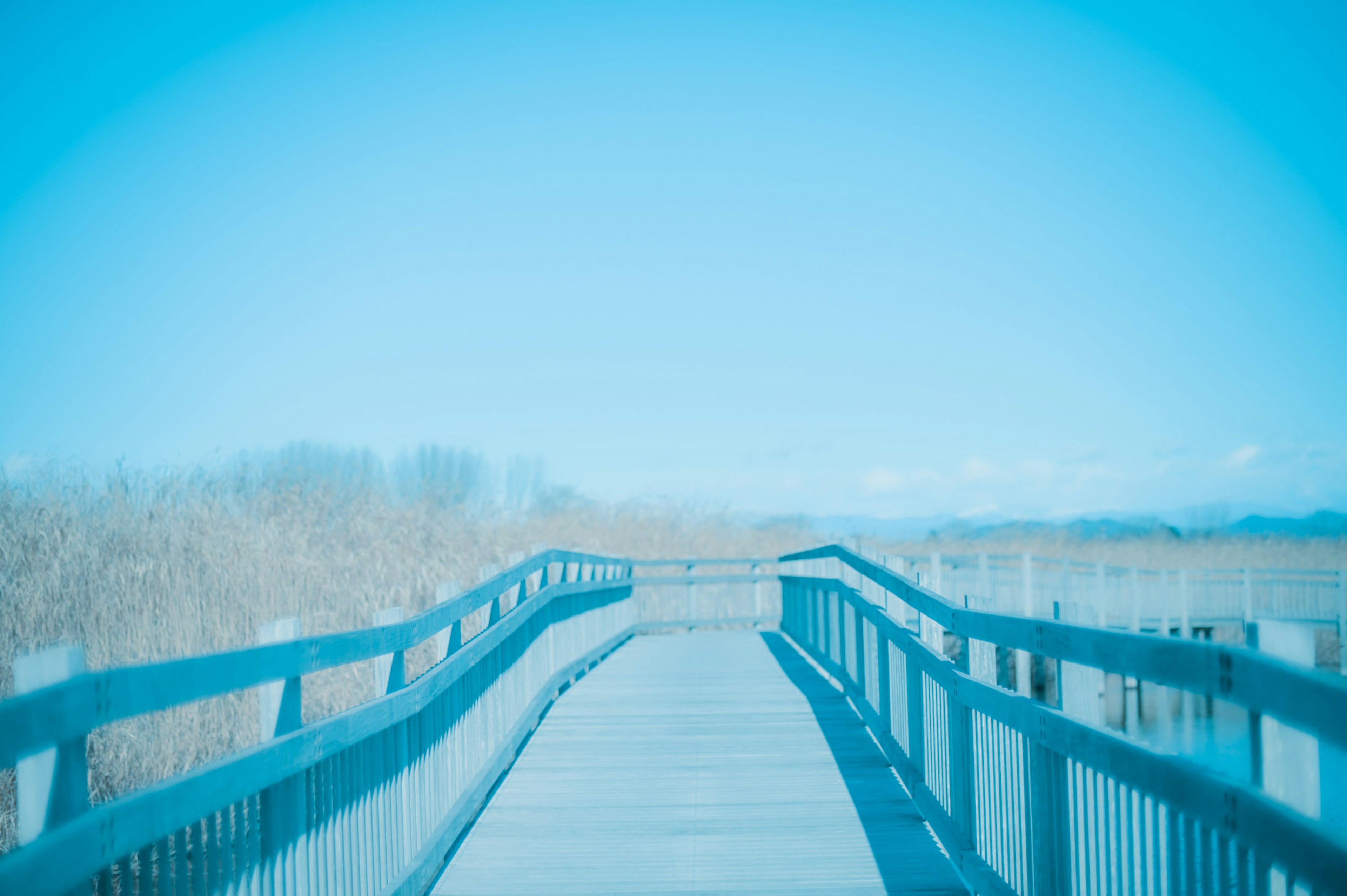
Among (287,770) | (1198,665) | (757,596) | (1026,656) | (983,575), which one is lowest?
(1026,656)

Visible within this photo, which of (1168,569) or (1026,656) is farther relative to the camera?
(1168,569)

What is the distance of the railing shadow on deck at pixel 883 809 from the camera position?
4.50 metres

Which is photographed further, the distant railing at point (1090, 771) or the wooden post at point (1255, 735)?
the wooden post at point (1255, 735)

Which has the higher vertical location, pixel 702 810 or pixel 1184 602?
pixel 702 810

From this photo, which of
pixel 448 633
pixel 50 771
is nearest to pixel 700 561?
pixel 448 633

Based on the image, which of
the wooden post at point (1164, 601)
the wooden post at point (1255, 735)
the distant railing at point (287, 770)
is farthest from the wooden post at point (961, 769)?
the wooden post at point (1164, 601)

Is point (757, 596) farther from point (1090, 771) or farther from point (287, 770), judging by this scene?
point (287, 770)

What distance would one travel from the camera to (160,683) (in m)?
2.30

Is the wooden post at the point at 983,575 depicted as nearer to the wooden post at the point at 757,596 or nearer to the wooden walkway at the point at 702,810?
the wooden post at the point at 757,596

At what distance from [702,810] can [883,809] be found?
101 centimetres

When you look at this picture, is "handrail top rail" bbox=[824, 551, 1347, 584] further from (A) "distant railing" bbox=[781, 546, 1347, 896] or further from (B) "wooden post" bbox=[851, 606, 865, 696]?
(A) "distant railing" bbox=[781, 546, 1347, 896]

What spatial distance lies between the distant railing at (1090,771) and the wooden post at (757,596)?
43.7 feet

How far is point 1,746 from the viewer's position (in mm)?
1726

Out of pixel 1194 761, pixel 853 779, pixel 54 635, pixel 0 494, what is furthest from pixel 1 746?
pixel 0 494
